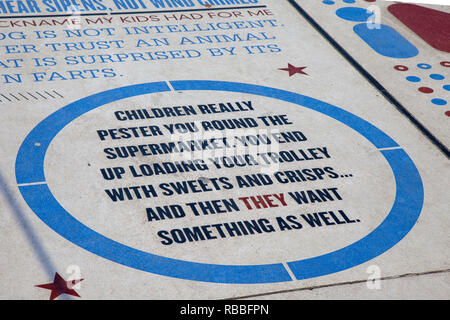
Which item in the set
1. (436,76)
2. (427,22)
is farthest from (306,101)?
(427,22)

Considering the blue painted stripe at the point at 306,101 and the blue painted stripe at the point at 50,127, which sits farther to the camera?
the blue painted stripe at the point at 306,101

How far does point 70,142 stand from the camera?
6.70 metres

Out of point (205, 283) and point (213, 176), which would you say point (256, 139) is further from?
point (205, 283)

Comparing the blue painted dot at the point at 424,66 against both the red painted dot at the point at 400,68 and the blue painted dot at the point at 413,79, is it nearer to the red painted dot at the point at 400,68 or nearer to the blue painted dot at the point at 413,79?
the red painted dot at the point at 400,68

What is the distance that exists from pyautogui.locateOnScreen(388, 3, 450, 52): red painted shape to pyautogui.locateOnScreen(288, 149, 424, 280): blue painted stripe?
307 cm

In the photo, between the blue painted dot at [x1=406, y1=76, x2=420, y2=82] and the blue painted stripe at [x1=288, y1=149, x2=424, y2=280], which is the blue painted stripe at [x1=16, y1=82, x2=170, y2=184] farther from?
the blue painted dot at [x1=406, y1=76, x2=420, y2=82]

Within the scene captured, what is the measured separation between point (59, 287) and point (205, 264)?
3.70 ft

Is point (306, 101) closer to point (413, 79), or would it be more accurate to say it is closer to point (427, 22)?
point (413, 79)

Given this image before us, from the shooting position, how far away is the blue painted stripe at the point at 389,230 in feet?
18.1

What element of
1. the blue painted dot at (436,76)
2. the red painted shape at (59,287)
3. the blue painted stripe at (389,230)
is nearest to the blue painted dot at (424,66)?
the blue painted dot at (436,76)

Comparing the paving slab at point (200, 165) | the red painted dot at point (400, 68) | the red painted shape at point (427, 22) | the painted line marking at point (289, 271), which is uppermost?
the red painted shape at point (427, 22)

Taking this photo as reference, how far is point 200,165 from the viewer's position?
658 centimetres

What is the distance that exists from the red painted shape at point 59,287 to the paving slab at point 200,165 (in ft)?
0.04

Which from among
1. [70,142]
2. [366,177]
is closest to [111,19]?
[70,142]
